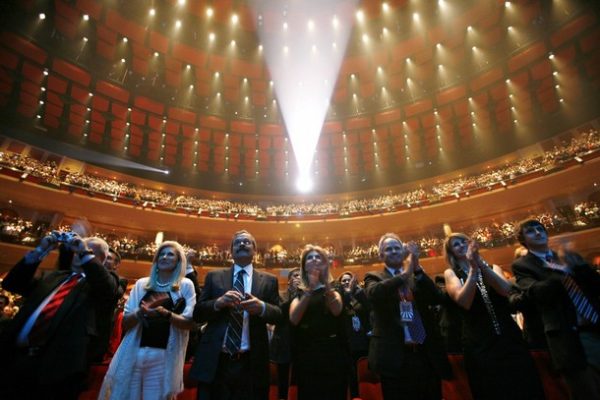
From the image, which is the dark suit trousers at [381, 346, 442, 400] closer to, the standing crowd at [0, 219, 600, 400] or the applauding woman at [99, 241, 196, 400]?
the standing crowd at [0, 219, 600, 400]

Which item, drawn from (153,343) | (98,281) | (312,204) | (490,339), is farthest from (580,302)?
(312,204)

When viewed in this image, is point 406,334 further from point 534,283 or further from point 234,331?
point 234,331

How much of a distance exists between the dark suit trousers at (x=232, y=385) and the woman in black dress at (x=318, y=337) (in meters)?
0.32

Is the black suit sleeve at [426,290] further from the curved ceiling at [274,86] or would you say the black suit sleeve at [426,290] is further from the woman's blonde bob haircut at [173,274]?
the curved ceiling at [274,86]

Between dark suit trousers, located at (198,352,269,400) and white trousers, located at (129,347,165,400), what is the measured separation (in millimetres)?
373

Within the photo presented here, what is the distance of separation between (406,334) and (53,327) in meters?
2.26

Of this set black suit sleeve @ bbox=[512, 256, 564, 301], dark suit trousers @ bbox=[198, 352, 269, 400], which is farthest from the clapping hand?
black suit sleeve @ bbox=[512, 256, 564, 301]

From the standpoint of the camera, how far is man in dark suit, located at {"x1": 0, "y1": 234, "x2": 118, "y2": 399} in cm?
164

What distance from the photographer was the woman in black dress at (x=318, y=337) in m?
1.88

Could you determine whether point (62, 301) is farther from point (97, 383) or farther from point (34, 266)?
point (97, 383)

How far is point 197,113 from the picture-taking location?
17281 millimetres

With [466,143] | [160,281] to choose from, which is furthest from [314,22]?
[160,281]

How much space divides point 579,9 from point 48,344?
19.4 meters

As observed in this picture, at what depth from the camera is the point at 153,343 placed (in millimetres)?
1992
